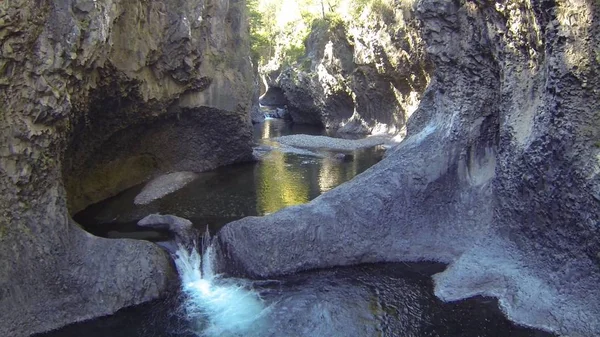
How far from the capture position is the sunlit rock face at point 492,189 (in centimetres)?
972

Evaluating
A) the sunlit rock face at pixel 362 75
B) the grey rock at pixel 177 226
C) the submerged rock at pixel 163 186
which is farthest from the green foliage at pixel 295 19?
the grey rock at pixel 177 226

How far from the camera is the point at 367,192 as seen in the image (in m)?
13.7

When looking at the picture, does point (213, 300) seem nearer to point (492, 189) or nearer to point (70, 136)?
point (70, 136)

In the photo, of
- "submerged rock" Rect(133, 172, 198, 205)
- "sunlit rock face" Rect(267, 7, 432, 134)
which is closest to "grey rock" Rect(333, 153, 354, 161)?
"sunlit rock face" Rect(267, 7, 432, 134)

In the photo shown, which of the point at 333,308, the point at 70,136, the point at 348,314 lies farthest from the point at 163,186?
the point at 348,314

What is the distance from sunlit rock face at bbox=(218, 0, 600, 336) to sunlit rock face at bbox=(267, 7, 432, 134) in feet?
41.1

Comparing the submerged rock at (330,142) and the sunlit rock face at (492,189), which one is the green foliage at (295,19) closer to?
the submerged rock at (330,142)

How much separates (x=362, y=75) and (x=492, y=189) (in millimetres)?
24565

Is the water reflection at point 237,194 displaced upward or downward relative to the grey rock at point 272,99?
downward

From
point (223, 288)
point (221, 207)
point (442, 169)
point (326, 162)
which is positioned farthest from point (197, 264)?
point (326, 162)

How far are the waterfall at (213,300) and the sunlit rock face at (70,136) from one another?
70 cm

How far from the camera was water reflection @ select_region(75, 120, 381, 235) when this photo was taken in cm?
1593

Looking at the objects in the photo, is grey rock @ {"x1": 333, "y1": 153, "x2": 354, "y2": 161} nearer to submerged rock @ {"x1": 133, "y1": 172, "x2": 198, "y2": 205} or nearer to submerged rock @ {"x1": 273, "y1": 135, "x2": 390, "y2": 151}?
submerged rock @ {"x1": 273, "y1": 135, "x2": 390, "y2": 151}

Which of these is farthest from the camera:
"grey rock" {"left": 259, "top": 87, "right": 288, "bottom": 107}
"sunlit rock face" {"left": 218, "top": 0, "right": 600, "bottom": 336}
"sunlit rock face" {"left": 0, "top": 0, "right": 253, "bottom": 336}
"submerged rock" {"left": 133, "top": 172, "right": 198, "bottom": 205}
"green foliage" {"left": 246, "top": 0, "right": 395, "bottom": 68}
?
"grey rock" {"left": 259, "top": 87, "right": 288, "bottom": 107}
